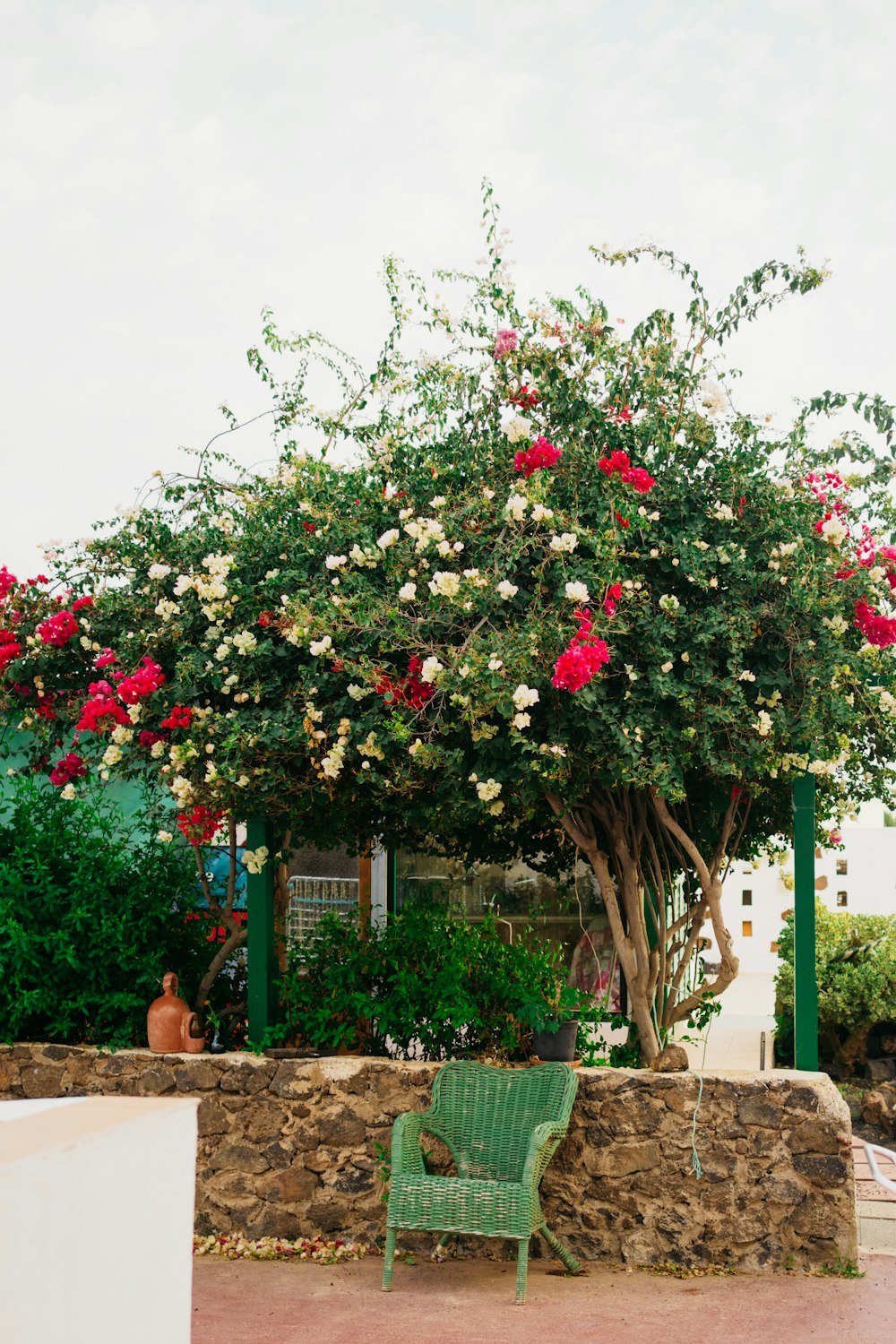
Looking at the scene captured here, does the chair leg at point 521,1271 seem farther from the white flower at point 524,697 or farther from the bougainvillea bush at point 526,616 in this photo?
the white flower at point 524,697

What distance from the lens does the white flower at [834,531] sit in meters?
5.05

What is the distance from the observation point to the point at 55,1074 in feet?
19.0

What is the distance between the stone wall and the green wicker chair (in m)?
0.20

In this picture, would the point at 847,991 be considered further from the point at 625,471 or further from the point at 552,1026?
the point at 625,471

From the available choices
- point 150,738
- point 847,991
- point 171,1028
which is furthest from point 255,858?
point 847,991

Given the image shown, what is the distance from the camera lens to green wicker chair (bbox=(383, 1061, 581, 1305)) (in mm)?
4605

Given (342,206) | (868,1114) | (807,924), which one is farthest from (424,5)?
(868,1114)

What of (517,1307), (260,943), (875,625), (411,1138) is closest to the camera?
(517,1307)

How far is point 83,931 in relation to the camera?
19.4 feet

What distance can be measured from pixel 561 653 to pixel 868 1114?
16.7ft

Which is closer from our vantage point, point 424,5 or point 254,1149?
point 254,1149

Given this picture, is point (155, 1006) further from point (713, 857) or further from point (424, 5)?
point (424, 5)

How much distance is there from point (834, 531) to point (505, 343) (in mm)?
1769

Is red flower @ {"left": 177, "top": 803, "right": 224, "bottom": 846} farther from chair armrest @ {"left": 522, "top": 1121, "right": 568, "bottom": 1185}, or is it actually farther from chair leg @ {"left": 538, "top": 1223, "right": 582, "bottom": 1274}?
chair leg @ {"left": 538, "top": 1223, "right": 582, "bottom": 1274}
